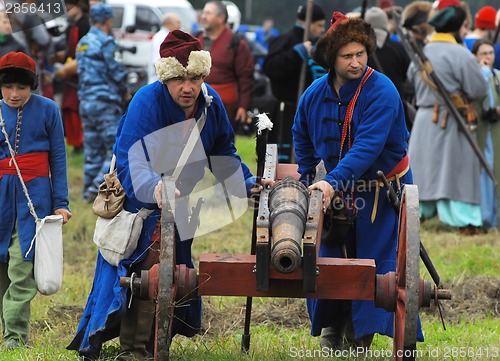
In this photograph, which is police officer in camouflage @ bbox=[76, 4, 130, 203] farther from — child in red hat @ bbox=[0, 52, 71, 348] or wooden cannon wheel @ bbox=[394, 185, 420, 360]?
wooden cannon wheel @ bbox=[394, 185, 420, 360]

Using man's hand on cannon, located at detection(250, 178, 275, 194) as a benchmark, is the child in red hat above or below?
below

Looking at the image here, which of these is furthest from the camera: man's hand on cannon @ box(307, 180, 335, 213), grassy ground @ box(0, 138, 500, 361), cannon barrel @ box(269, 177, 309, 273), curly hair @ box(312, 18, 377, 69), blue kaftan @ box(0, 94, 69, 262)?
blue kaftan @ box(0, 94, 69, 262)

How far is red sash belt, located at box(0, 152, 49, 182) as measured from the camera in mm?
5840

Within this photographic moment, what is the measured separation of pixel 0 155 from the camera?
585cm

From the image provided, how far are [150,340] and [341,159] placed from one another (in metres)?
1.33

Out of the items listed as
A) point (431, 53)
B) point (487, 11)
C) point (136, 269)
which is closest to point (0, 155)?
point (136, 269)

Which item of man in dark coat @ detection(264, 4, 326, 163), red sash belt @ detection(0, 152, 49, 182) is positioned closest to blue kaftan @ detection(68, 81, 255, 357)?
red sash belt @ detection(0, 152, 49, 182)

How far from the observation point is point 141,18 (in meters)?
26.1

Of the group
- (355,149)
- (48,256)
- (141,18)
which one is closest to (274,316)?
(48,256)

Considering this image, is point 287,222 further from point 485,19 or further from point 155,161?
point 485,19

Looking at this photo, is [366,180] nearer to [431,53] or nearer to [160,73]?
[160,73]

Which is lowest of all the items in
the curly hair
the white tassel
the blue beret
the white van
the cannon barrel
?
the white van

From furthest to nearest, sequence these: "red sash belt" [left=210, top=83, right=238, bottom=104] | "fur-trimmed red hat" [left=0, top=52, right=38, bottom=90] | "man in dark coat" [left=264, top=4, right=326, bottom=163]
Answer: "red sash belt" [left=210, top=83, right=238, bottom=104] < "man in dark coat" [left=264, top=4, right=326, bottom=163] < "fur-trimmed red hat" [left=0, top=52, right=38, bottom=90]

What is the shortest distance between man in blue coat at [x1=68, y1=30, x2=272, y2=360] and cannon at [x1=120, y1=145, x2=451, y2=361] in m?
0.39
